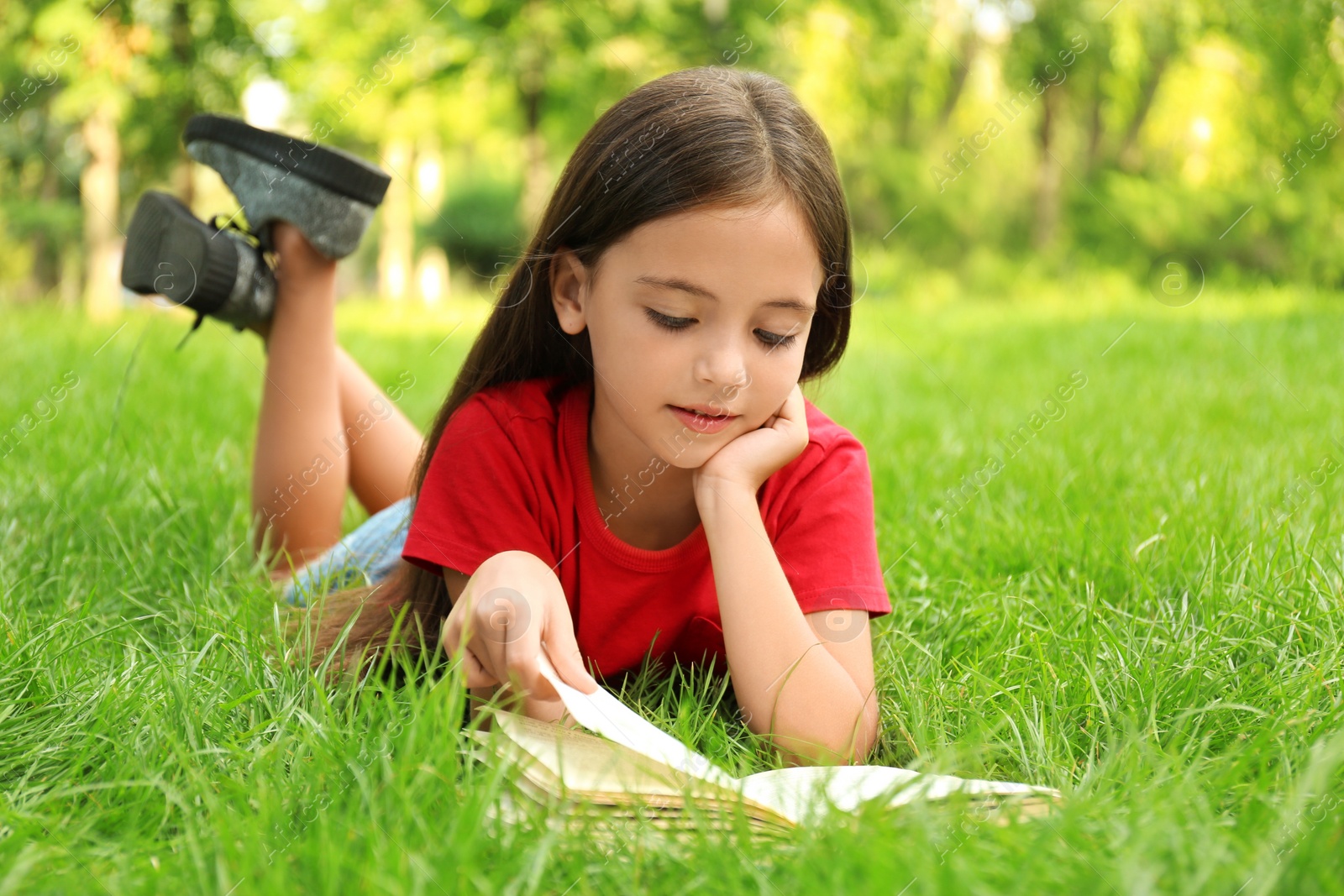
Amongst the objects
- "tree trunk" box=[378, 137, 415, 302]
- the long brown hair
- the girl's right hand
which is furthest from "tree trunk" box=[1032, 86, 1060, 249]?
the girl's right hand

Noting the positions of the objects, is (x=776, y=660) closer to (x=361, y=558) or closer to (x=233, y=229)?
(x=361, y=558)

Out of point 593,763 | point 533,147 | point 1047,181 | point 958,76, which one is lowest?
point 593,763

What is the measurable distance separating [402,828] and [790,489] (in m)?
0.83

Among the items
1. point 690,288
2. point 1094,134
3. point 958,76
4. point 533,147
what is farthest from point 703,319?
point 1094,134

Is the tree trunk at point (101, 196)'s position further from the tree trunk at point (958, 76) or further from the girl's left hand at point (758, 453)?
the tree trunk at point (958, 76)

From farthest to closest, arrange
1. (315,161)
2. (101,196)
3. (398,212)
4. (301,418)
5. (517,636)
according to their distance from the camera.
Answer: (398,212), (101,196), (301,418), (315,161), (517,636)

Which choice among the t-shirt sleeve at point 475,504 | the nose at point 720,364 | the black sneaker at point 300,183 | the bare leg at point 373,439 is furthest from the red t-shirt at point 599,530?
the bare leg at point 373,439

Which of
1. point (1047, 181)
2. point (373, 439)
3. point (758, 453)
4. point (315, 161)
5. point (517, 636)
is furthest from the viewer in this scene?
point (1047, 181)

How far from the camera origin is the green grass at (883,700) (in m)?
1.03

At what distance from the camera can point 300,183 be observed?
2.12 metres

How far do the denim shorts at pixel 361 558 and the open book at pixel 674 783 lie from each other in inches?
26.2

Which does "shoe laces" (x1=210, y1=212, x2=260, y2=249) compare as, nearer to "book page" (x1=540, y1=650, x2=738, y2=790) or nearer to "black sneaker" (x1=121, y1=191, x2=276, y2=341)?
"black sneaker" (x1=121, y1=191, x2=276, y2=341)

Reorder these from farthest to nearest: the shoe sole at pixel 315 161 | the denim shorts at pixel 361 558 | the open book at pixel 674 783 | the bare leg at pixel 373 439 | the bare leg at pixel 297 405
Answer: the bare leg at pixel 373 439 < the bare leg at pixel 297 405 < the shoe sole at pixel 315 161 < the denim shorts at pixel 361 558 < the open book at pixel 674 783

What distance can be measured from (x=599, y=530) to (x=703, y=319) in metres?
0.40
